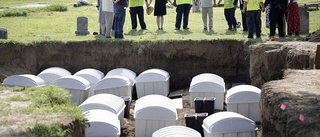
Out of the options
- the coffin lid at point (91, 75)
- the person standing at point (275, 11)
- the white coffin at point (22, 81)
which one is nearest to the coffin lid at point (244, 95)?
the person standing at point (275, 11)

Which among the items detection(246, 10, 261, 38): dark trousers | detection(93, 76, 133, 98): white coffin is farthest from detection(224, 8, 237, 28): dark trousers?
detection(93, 76, 133, 98): white coffin

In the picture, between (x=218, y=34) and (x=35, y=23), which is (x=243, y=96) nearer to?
(x=218, y=34)

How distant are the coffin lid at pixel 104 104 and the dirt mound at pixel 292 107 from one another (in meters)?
4.34

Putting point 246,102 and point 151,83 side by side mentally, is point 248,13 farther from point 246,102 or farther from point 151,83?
point 246,102

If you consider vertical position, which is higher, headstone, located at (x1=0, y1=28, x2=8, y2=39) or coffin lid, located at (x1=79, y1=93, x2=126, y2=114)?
headstone, located at (x1=0, y1=28, x2=8, y2=39)

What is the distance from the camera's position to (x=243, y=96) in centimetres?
1705

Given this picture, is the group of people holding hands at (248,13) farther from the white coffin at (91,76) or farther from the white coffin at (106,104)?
the white coffin at (106,104)

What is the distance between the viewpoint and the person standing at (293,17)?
21.7 m

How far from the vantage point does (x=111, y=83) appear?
19.2 metres

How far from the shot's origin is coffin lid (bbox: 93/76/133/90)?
19109 millimetres

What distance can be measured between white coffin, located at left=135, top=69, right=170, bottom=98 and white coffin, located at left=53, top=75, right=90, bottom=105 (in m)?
1.81

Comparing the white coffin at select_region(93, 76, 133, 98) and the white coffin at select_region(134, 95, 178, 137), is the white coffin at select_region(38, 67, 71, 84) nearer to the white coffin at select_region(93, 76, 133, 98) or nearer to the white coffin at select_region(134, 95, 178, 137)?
the white coffin at select_region(93, 76, 133, 98)

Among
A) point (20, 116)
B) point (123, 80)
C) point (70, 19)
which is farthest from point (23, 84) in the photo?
point (70, 19)

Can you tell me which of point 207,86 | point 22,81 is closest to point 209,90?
point 207,86
